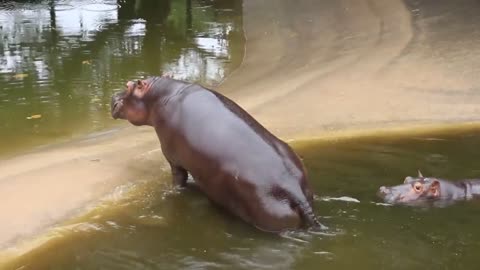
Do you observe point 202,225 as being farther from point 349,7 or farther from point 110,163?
point 349,7

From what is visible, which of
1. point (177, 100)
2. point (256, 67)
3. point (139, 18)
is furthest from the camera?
point (139, 18)

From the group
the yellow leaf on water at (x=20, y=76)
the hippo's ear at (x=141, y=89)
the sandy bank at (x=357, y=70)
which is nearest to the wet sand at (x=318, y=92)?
the sandy bank at (x=357, y=70)

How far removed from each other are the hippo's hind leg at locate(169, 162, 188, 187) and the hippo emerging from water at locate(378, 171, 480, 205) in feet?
5.24

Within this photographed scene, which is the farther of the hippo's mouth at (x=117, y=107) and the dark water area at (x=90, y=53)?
the dark water area at (x=90, y=53)

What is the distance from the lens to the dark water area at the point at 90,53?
335 inches

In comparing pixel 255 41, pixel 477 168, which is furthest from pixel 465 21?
pixel 477 168

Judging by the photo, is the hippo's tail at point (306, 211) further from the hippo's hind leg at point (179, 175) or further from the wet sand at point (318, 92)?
the wet sand at point (318, 92)

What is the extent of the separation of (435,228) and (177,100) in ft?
7.49

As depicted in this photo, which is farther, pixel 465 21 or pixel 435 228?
pixel 465 21

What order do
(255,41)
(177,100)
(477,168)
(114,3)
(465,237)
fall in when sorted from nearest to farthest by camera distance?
(465,237), (177,100), (477,168), (255,41), (114,3)

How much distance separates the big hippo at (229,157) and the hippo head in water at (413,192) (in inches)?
31.8

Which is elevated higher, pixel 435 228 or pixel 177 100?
pixel 177 100

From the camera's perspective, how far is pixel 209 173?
17.1ft

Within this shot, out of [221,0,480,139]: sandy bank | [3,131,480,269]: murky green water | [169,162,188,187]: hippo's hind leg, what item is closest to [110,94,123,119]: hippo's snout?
[3,131,480,269]: murky green water
